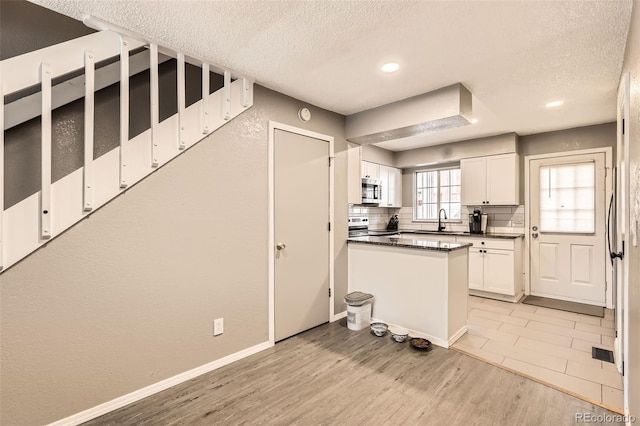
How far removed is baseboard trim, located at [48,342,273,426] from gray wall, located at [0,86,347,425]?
4 centimetres

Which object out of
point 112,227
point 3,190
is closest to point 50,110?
point 3,190

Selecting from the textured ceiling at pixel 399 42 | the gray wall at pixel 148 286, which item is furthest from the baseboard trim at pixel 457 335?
the textured ceiling at pixel 399 42

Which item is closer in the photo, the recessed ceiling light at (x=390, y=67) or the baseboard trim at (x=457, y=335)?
the recessed ceiling light at (x=390, y=67)

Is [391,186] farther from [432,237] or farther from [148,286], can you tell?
[148,286]

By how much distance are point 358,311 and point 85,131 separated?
9.16 ft

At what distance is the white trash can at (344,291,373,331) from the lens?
10.6 feet

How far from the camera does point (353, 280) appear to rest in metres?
3.67

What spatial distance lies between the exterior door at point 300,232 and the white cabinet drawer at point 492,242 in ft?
8.12

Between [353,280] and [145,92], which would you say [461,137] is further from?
[145,92]

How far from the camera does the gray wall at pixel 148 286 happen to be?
1.72m

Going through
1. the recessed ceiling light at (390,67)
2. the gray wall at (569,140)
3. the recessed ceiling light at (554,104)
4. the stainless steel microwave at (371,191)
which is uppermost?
the recessed ceiling light at (390,67)

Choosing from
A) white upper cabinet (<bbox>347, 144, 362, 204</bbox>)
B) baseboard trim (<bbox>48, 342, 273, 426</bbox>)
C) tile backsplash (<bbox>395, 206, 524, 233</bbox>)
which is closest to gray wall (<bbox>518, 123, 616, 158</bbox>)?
tile backsplash (<bbox>395, 206, 524, 233</bbox>)
